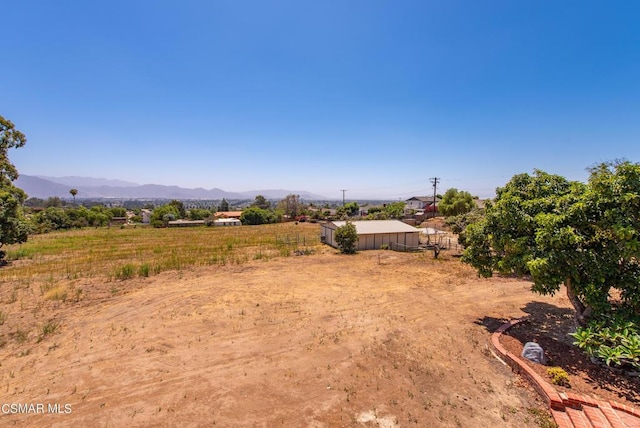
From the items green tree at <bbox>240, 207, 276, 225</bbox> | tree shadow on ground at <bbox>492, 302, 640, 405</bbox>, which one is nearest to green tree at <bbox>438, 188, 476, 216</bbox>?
tree shadow on ground at <bbox>492, 302, 640, 405</bbox>

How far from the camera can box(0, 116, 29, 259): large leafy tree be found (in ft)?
64.1

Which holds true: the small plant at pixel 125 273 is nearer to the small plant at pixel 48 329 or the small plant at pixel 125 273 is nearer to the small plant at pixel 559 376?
the small plant at pixel 48 329

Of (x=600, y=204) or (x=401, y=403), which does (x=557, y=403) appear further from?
(x=600, y=204)

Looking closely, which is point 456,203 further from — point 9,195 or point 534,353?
point 9,195

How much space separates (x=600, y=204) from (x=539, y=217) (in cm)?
123

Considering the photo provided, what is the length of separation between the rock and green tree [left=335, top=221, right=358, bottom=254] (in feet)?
56.3

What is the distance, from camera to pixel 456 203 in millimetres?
38688

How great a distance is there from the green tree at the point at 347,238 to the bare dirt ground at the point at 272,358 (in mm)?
10233

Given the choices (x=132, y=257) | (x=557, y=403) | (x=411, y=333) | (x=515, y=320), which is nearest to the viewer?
(x=557, y=403)

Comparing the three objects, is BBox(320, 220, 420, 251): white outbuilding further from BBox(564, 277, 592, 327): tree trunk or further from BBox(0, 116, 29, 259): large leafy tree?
BBox(0, 116, 29, 259): large leafy tree

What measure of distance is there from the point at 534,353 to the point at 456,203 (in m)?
34.8

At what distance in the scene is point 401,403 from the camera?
19.1 feet

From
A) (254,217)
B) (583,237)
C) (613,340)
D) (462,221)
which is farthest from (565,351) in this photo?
(254,217)

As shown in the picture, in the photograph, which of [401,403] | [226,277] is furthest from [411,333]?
[226,277]
